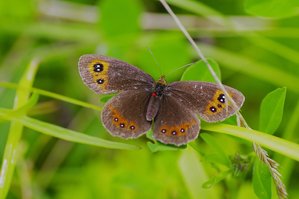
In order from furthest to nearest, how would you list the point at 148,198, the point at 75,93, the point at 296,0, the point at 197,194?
the point at 75,93 < the point at 148,198 < the point at 197,194 < the point at 296,0

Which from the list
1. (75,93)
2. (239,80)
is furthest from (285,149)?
(75,93)

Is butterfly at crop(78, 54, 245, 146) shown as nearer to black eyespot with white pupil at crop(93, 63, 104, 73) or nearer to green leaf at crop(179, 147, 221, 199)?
black eyespot with white pupil at crop(93, 63, 104, 73)

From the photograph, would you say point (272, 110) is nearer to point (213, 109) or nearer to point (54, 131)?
point (213, 109)

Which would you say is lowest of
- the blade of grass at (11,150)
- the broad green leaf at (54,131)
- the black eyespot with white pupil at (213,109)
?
the blade of grass at (11,150)

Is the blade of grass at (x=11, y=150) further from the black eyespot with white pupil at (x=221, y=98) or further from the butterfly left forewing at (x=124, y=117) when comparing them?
the black eyespot with white pupil at (x=221, y=98)

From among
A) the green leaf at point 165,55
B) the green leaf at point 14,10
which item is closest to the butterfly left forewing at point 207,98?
the green leaf at point 165,55

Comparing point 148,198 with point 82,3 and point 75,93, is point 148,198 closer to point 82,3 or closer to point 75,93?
point 75,93

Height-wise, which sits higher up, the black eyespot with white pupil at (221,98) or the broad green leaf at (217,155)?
the black eyespot with white pupil at (221,98)
